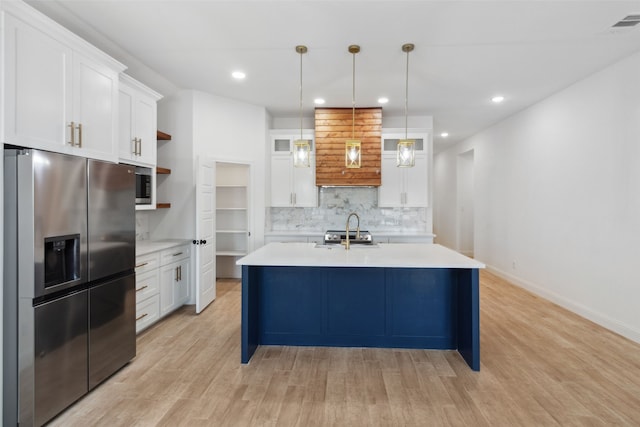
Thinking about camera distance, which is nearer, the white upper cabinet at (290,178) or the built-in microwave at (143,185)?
the built-in microwave at (143,185)

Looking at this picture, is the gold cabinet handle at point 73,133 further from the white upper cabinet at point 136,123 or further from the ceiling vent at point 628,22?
the ceiling vent at point 628,22

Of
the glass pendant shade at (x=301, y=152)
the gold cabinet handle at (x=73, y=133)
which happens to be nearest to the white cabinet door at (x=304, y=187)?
the glass pendant shade at (x=301, y=152)

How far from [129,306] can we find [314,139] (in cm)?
364

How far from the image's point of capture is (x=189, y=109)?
446cm

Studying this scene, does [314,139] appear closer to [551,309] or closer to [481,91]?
[481,91]

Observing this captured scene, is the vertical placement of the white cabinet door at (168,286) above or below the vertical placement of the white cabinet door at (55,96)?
below

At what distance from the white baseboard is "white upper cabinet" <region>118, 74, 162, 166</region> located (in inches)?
203

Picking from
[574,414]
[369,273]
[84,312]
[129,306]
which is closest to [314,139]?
[369,273]

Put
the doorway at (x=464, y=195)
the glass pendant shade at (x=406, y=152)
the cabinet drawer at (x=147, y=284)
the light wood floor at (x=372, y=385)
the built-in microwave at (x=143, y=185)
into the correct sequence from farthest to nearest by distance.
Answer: the doorway at (x=464, y=195)
the built-in microwave at (x=143, y=185)
the cabinet drawer at (x=147, y=284)
the glass pendant shade at (x=406, y=152)
the light wood floor at (x=372, y=385)

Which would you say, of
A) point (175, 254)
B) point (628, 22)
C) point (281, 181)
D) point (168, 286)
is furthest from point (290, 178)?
point (628, 22)

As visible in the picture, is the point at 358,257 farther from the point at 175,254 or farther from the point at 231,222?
the point at 231,222

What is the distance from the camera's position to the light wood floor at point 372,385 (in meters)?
2.09

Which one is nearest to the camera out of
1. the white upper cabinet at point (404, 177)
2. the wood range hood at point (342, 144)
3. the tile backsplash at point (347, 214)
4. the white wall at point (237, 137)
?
the white wall at point (237, 137)

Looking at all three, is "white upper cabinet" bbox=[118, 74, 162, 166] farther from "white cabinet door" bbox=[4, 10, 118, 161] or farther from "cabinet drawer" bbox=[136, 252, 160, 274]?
"cabinet drawer" bbox=[136, 252, 160, 274]
